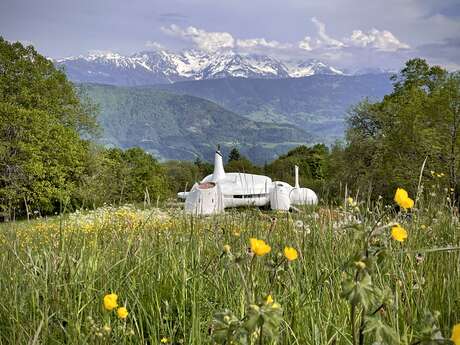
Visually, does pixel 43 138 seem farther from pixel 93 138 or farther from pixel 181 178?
pixel 181 178

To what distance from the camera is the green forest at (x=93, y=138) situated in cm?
2394

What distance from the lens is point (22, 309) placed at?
225 centimetres

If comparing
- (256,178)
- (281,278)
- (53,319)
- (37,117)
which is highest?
(37,117)

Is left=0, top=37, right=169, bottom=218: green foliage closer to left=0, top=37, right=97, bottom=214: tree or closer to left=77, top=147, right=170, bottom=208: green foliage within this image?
left=0, top=37, right=97, bottom=214: tree

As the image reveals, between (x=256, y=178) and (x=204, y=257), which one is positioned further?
(x=256, y=178)

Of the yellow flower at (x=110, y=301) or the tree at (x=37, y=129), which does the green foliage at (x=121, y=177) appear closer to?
the tree at (x=37, y=129)

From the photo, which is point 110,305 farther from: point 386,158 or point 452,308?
point 386,158

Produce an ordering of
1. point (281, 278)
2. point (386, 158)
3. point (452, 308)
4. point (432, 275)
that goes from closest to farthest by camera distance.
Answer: point (452, 308), point (281, 278), point (432, 275), point (386, 158)

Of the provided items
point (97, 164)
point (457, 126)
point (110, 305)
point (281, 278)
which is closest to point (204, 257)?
point (281, 278)

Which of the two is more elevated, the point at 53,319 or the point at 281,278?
the point at 281,278

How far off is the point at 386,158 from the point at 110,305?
28418 millimetres

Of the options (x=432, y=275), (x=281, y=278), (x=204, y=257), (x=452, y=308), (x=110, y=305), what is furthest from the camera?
(x=204, y=257)

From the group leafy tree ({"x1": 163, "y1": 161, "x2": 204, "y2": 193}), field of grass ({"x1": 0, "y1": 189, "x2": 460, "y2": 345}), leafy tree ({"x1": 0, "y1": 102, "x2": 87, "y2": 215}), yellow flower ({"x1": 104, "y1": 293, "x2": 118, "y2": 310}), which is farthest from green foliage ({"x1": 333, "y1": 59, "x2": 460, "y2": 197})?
yellow flower ({"x1": 104, "y1": 293, "x2": 118, "y2": 310})

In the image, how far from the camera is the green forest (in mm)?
23938
